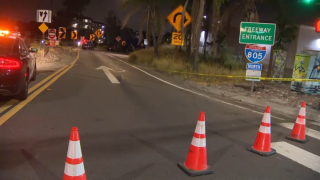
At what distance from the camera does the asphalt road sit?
13.6 ft

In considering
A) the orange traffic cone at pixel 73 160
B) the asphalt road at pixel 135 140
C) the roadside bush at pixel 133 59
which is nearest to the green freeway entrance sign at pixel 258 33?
the asphalt road at pixel 135 140

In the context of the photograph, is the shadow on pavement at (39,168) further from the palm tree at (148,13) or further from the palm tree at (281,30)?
the palm tree at (148,13)

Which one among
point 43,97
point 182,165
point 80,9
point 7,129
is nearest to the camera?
point 182,165

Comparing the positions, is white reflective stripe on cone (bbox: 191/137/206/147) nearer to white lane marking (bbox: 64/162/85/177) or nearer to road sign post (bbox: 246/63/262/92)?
white lane marking (bbox: 64/162/85/177)

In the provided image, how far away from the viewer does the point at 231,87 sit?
519 inches

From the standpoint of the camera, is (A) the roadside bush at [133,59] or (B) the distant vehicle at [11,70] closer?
(B) the distant vehicle at [11,70]

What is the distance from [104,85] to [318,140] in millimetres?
Result: 7934

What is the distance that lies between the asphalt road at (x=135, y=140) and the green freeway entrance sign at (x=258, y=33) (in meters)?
3.94

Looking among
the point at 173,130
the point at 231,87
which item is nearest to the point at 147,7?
the point at 231,87

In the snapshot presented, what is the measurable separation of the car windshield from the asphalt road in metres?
1.39

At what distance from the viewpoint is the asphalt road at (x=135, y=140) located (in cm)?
416

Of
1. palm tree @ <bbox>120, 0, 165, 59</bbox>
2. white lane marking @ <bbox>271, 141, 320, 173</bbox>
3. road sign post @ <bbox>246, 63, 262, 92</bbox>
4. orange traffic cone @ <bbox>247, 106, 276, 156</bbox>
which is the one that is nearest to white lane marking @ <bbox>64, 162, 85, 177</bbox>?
orange traffic cone @ <bbox>247, 106, 276, 156</bbox>

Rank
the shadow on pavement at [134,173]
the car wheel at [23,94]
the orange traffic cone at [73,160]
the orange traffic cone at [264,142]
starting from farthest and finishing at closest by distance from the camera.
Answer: the car wheel at [23,94] < the orange traffic cone at [264,142] < the shadow on pavement at [134,173] < the orange traffic cone at [73,160]

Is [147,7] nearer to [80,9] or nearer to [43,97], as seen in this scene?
[43,97]
